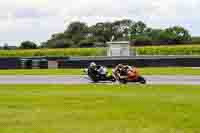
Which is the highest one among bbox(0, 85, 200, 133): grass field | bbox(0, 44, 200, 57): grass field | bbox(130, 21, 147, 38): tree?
bbox(130, 21, 147, 38): tree

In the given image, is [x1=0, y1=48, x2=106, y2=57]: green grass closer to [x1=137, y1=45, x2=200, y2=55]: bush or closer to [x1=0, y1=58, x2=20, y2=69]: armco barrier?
[x1=137, y1=45, x2=200, y2=55]: bush

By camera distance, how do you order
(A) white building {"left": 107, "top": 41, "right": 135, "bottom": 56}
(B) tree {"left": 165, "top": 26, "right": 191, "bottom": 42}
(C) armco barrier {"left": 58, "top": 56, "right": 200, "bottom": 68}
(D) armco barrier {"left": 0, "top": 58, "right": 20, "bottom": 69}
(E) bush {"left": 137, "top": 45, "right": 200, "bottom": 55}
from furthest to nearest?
(B) tree {"left": 165, "top": 26, "right": 191, "bottom": 42}
(E) bush {"left": 137, "top": 45, "right": 200, "bottom": 55}
(A) white building {"left": 107, "top": 41, "right": 135, "bottom": 56}
(D) armco barrier {"left": 0, "top": 58, "right": 20, "bottom": 69}
(C) armco barrier {"left": 58, "top": 56, "right": 200, "bottom": 68}

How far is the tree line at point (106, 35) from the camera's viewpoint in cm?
8981

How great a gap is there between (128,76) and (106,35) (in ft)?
244

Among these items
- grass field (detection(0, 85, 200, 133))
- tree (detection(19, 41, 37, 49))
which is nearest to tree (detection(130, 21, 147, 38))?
tree (detection(19, 41, 37, 49))

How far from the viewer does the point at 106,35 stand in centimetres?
9962

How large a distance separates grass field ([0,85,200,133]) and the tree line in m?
67.9

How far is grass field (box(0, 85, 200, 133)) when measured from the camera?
38.0 feet

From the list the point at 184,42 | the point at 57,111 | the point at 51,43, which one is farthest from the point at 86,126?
the point at 51,43

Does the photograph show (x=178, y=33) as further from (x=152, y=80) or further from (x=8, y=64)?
(x=152, y=80)

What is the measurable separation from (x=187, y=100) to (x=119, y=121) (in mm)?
4700

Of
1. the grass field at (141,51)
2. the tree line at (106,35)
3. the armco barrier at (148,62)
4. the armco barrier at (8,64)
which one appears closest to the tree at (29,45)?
the tree line at (106,35)

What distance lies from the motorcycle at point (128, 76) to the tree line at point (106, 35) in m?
60.5

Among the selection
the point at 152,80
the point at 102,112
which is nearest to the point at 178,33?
the point at 152,80
